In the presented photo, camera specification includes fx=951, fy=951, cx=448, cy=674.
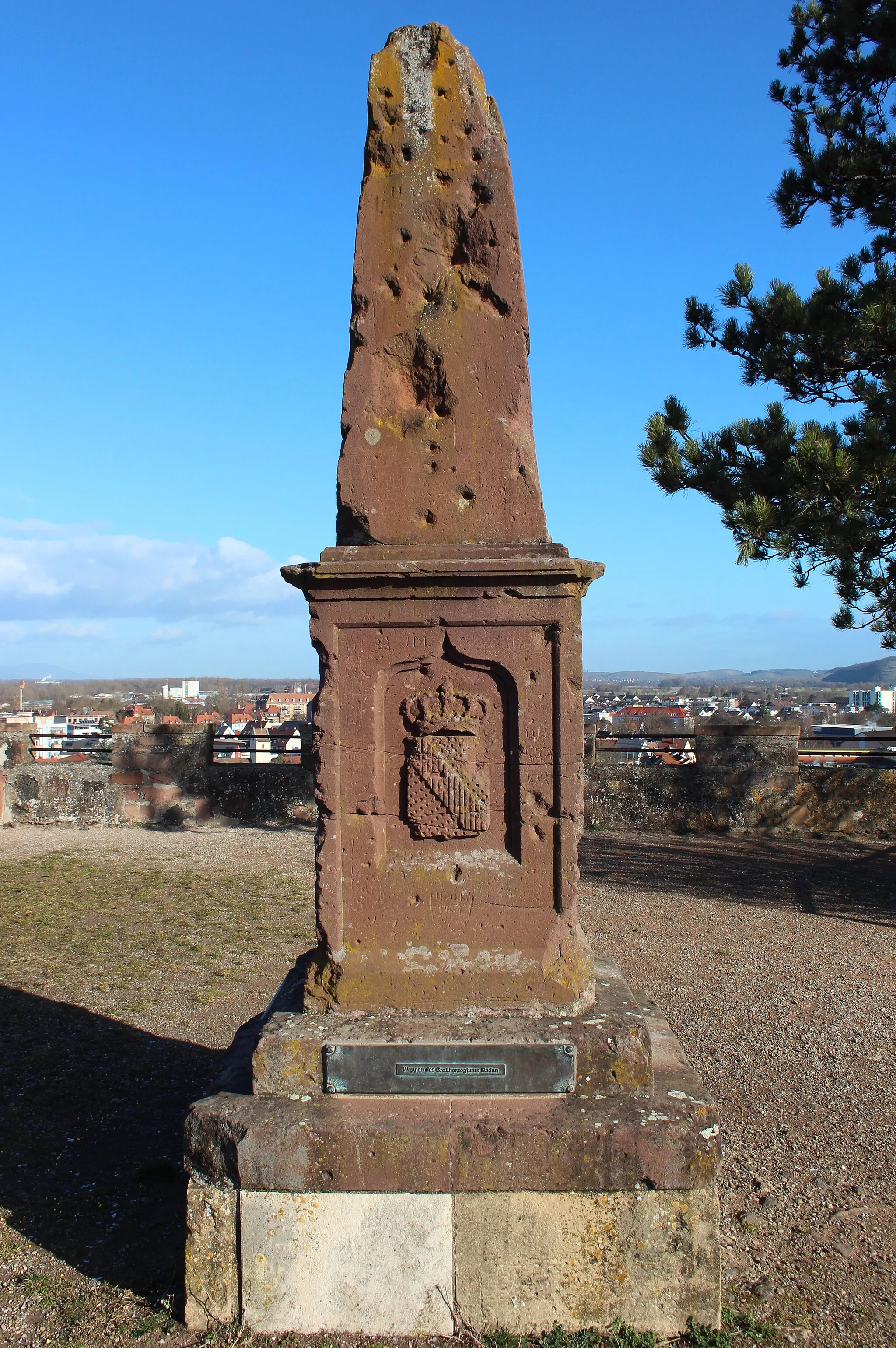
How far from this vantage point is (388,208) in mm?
3336

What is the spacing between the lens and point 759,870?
9.66 meters

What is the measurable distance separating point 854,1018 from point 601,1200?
11.4ft

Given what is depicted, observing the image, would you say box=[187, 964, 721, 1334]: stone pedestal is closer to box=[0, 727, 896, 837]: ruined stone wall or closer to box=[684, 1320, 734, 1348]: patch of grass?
box=[684, 1320, 734, 1348]: patch of grass

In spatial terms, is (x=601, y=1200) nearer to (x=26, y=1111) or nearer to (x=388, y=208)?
(x=26, y=1111)

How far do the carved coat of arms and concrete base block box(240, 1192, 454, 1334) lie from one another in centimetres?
109

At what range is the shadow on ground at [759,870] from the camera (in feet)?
27.8

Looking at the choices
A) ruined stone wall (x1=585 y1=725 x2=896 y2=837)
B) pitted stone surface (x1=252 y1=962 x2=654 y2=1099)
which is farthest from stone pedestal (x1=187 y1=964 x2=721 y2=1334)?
ruined stone wall (x1=585 y1=725 x2=896 y2=837)

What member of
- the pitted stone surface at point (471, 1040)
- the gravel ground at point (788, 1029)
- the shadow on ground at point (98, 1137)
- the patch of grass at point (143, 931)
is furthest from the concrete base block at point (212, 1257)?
the patch of grass at point (143, 931)

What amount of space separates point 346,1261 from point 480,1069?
2.11 ft

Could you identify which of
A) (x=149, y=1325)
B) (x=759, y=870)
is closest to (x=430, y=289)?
(x=149, y=1325)

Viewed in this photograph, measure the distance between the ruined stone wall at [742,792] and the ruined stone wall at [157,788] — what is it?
4.04m

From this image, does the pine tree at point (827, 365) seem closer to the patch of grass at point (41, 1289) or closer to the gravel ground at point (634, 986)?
the gravel ground at point (634, 986)

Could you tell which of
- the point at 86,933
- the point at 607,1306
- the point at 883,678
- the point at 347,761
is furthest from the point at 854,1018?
the point at 883,678

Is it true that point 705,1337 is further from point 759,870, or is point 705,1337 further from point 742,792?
point 742,792
